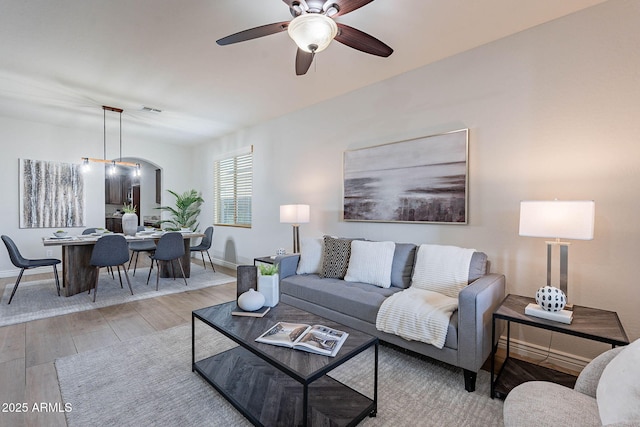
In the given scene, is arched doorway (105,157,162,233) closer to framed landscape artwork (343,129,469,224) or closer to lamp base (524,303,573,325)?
framed landscape artwork (343,129,469,224)

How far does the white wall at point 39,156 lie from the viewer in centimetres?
495

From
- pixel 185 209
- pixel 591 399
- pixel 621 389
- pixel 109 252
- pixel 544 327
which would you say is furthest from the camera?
pixel 185 209

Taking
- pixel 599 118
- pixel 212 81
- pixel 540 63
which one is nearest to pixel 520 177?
pixel 599 118

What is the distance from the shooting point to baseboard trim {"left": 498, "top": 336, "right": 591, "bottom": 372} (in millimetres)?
2248

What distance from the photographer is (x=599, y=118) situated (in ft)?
7.10

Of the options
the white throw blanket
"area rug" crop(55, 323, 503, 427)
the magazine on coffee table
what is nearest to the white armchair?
"area rug" crop(55, 323, 503, 427)

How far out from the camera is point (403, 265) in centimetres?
287

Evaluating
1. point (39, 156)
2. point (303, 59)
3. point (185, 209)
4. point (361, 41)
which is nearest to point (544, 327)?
point (361, 41)

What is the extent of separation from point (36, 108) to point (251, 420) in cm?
542

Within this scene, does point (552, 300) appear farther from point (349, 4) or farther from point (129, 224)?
point (129, 224)

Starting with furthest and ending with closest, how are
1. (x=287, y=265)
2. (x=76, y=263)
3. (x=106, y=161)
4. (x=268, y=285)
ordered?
(x=106, y=161)
(x=76, y=263)
(x=287, y=265)
(x=268, y=285)

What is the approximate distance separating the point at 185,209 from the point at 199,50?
15.0ft

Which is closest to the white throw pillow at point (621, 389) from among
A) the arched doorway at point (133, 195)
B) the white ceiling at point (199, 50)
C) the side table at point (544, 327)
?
the side table at point (544, 327)

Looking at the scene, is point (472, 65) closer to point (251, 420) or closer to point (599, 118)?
point (599, 118)
